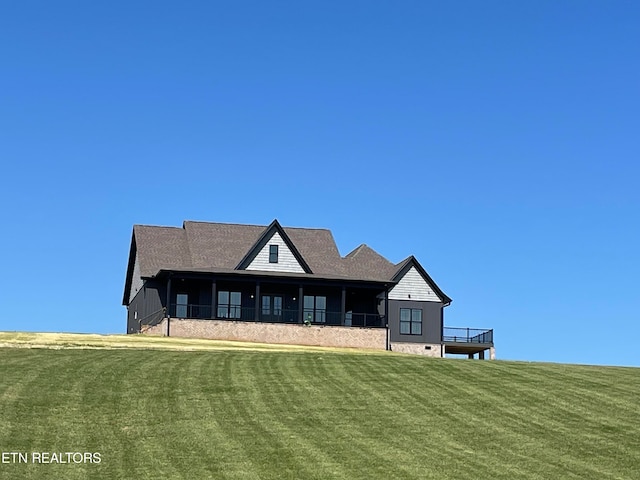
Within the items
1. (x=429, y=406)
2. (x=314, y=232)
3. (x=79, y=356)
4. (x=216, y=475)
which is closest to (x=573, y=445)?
(x=429, y=406)

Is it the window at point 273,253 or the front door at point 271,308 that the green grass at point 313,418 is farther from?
the front door at point 271,308

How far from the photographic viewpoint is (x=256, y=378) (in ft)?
111

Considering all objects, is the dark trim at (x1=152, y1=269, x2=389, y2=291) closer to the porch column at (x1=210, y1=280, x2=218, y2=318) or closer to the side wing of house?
the porch column at (x1=210, y1=280, x2=218, y2=318)

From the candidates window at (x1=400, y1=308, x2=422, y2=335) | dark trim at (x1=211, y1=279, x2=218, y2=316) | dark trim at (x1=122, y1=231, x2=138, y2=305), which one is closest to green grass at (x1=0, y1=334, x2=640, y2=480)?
dark trim at (x1=211, y1=279, x2=218, y2=316)

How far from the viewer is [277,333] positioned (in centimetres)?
5891

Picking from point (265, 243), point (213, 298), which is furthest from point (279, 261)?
point (213, 298)

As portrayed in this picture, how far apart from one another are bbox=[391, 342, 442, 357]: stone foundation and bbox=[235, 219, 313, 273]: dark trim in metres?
8.12

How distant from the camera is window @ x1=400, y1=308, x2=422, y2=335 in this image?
66.1 m

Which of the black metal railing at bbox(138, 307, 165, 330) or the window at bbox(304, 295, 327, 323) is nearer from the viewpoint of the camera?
the black metal railing at bbox(138, 307, 165, 330)

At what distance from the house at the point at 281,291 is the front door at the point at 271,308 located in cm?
6

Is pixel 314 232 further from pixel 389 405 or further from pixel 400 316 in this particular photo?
pixel 389 405

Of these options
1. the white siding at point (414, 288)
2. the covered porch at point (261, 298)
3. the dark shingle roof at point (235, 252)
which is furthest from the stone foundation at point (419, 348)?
the dark shingle roof at point (235, 252)

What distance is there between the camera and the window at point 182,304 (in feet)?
202

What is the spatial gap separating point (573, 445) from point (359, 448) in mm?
5614
